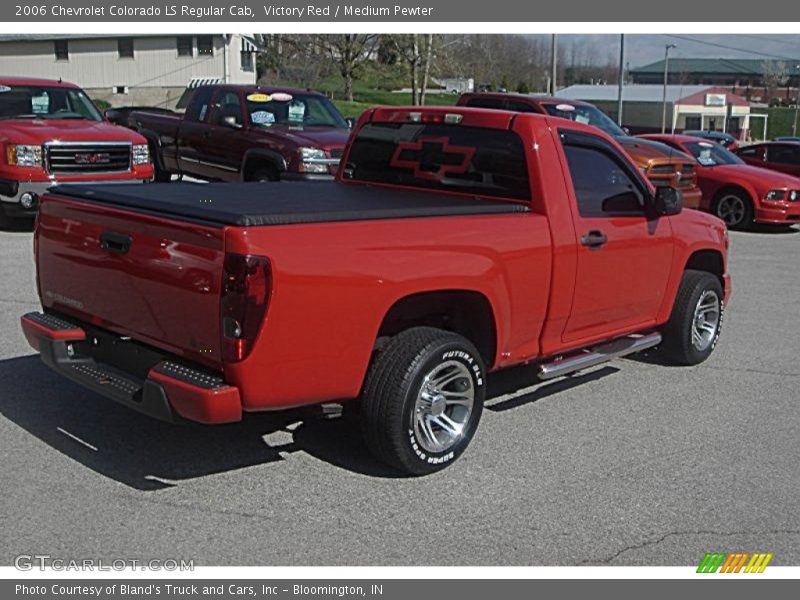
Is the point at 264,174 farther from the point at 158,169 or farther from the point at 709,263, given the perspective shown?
the point at 709,263

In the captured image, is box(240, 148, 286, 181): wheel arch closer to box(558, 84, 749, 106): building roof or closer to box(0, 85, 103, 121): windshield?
box(0, 85, 103, 121): windshield

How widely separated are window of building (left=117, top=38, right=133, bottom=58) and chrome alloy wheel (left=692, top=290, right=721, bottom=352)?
43760mm

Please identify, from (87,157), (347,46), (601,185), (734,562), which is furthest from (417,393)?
(347,46)

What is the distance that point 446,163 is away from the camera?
618 cm

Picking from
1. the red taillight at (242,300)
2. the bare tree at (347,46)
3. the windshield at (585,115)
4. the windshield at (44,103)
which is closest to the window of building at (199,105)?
the windshield at (44,103)

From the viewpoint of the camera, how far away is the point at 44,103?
42.8ft

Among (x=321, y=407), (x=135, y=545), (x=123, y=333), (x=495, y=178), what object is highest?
(x=495, y=178)

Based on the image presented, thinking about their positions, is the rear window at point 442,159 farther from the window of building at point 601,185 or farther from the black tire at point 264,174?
the black tire at point 264,174

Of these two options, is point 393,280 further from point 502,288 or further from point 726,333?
point 726,333

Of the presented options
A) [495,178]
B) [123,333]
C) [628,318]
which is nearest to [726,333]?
[628,318]

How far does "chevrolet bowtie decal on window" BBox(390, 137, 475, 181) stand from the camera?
6.09 metres

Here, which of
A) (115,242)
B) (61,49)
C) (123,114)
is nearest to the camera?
(115,242)

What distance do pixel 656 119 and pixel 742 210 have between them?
210 ft

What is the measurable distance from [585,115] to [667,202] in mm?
9570
